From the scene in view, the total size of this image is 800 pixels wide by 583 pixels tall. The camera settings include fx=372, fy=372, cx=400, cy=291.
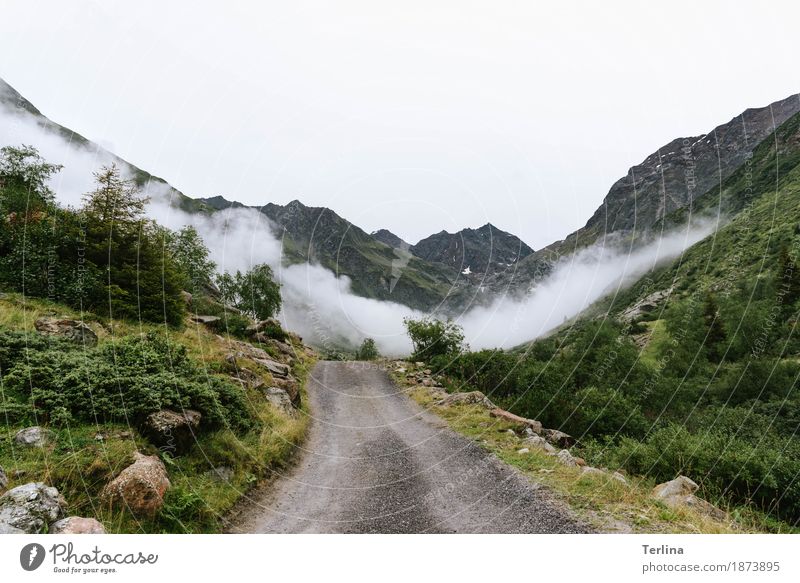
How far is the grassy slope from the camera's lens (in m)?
6.12

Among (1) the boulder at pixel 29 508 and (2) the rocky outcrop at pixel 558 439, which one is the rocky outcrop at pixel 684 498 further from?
(1) the boulder at pixel 29 508

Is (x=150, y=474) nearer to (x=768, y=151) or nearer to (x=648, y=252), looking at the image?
(x=768, y=151)

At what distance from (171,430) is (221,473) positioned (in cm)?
153

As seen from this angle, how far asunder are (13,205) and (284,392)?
1627 centimetres

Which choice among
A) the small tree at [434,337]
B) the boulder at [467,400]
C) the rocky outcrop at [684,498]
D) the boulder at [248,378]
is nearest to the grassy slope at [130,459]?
the boulder at [248,378]

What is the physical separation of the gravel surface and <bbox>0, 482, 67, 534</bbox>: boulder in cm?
304

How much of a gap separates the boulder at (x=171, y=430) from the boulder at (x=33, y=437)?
162 cm

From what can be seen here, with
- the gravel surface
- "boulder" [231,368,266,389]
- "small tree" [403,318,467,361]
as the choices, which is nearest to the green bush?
"boulder" [231,368,266,389]

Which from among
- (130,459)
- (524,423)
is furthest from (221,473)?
(524,423)

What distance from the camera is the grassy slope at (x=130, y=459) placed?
612 cm

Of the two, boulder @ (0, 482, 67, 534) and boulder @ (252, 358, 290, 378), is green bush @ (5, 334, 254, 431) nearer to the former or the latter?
boulder @ (0, 482, 67, 534)

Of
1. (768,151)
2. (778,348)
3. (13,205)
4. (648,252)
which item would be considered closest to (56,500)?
(13,205)

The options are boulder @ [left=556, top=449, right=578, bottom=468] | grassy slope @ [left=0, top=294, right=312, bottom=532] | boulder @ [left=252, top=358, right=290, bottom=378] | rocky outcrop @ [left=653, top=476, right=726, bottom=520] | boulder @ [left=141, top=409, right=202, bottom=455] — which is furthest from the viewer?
boulder @ [left=252, top=358, right=290, bottom=378]

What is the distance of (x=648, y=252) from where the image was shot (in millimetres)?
176750
